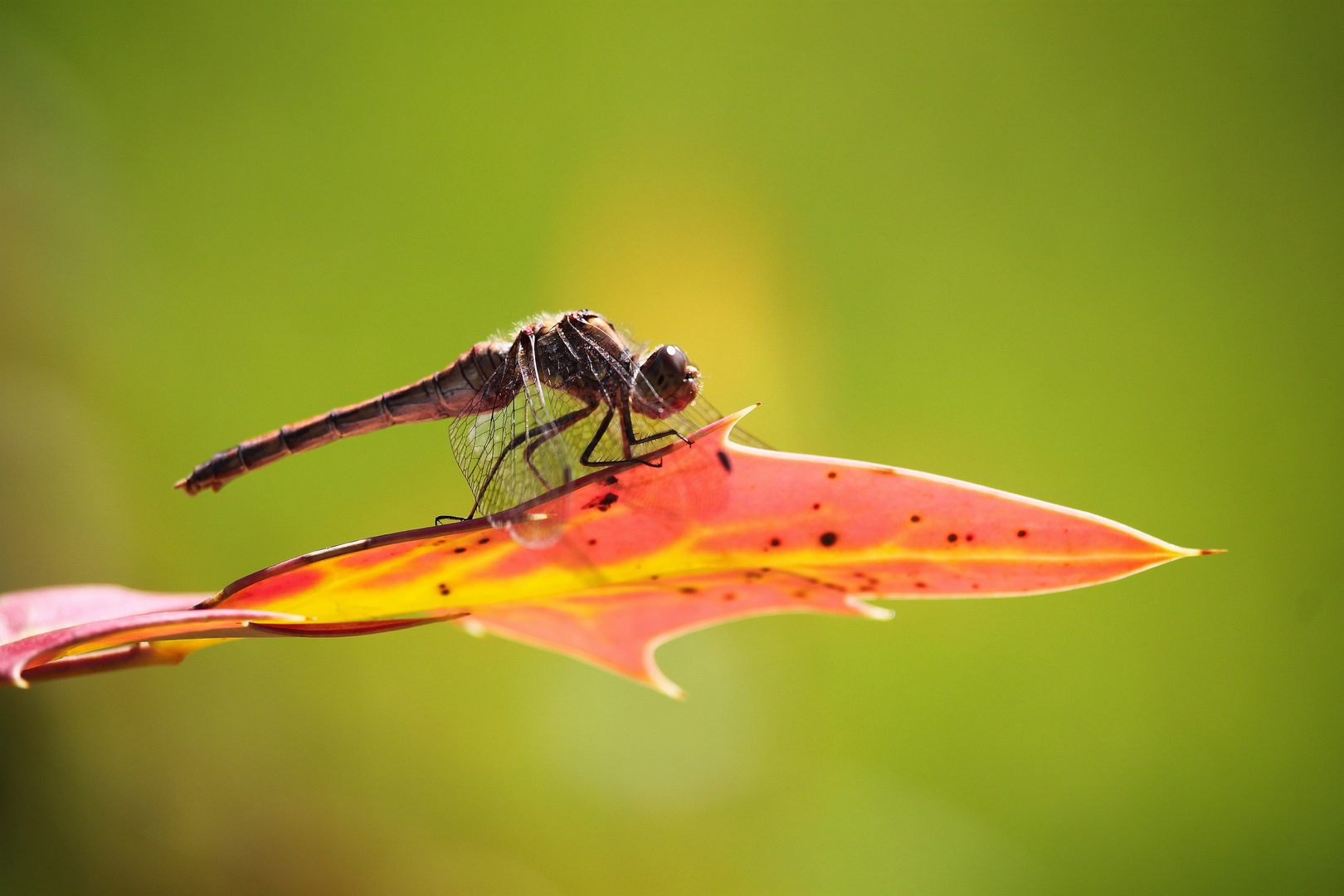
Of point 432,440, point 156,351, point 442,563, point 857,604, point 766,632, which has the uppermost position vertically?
point 156,351

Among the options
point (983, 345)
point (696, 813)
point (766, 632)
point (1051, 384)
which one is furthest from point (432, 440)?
point (1051, 384)

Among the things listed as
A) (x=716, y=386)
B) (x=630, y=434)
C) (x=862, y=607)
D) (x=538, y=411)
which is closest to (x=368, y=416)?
(x=538, y=411)

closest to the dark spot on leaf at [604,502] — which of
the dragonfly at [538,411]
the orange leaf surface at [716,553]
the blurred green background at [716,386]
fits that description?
the orange leaf surface at [716,553]

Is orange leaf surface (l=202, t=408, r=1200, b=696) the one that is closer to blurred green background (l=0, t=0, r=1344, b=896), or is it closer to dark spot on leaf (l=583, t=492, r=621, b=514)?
dark spot on leaf (l=583, t=492, r=621, b=514)

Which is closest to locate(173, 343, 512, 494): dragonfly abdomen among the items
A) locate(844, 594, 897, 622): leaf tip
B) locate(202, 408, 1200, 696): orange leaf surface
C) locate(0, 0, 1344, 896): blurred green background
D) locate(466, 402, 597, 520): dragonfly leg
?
locate(466, 402, 597, 520): dragonfly leg

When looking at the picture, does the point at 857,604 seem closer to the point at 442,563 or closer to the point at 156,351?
the point at 442,563

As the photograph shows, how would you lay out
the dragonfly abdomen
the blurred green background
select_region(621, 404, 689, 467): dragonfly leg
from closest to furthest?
select_region(621, 404, 689, 467): dragonfly leg
the dragonfly abdomen
the blurred green background

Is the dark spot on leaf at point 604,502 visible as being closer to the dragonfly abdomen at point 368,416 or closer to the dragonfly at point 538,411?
the dragonfly at point 538,411
